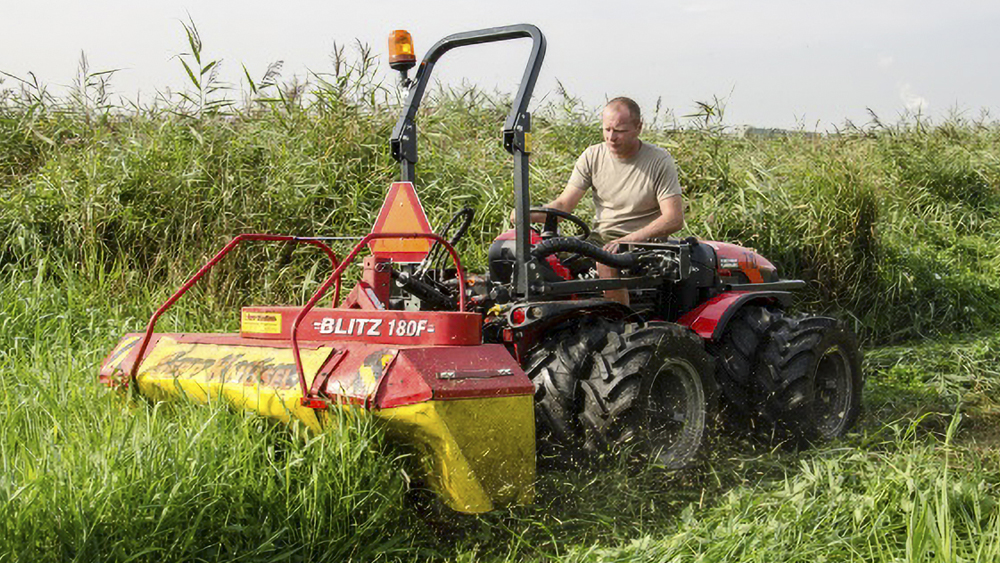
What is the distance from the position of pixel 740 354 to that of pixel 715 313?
0.77ft

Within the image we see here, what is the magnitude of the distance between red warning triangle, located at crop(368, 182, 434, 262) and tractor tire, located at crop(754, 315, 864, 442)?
1.81 metres

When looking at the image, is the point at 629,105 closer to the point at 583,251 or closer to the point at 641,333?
the point at 583,251

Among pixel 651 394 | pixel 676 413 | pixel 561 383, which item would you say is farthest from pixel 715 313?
pixel 561 383

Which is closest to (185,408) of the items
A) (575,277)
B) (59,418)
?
(59,418)

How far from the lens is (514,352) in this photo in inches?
183

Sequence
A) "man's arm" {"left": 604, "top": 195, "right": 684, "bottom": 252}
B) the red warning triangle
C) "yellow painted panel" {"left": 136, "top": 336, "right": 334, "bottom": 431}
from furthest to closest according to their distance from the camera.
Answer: "man's arm" {"left": 604, "top": 195, "right": 684, "bottom": 252} → the red warning triangle → "yellow painted panel" {"left": 136, "top": 336, "right": 334, "bottom": 431}

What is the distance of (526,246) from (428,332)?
2.53 ft

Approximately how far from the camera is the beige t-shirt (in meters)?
5.76

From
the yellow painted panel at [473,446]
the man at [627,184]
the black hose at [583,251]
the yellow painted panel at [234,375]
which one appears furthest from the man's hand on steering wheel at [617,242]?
the yellow painted panel at [234,375]

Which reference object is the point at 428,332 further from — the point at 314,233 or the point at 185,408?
the point at 314,233

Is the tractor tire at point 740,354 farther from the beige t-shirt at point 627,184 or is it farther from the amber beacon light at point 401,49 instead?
the amber beacon light at point 401,49

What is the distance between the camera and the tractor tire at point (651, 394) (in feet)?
14.2

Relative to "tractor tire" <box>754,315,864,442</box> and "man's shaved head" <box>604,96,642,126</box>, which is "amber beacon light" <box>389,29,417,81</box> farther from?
"tractor tire" <box>754,315,864,442</box>

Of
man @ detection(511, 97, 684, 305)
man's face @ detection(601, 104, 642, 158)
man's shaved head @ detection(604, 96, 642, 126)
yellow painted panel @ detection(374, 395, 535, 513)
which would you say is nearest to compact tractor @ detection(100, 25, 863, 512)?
yellow painted panel @ detection(374, 395, 535, 513)
